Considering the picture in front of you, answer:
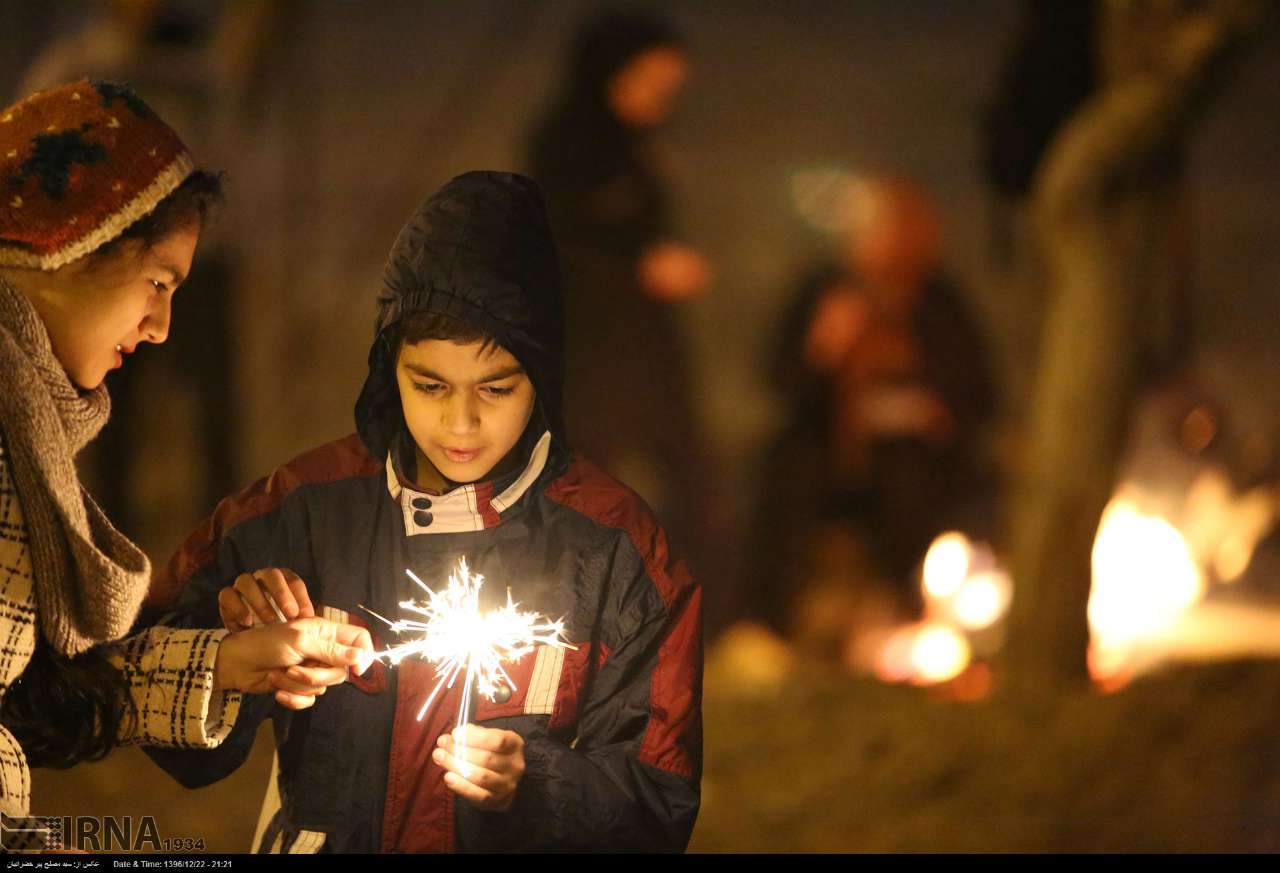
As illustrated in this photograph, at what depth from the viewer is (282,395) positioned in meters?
4.84

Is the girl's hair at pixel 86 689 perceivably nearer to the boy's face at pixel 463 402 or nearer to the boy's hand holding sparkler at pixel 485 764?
the boy's face at pixel 463 402

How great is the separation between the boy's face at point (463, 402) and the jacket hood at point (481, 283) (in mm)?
34

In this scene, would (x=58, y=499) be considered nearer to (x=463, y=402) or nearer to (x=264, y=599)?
(x=264, y=599)

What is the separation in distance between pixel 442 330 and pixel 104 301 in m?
0.57

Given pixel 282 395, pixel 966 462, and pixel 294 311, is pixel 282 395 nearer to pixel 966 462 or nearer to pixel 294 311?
pixel 294 311

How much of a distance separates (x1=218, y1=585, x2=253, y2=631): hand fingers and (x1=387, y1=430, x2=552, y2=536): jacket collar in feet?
0.99

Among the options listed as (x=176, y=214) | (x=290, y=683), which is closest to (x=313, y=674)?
(x=290, y=683)

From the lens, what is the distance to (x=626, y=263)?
412 centimetres

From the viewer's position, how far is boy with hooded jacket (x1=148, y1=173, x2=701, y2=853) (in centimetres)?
221

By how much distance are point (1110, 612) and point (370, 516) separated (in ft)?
13.7

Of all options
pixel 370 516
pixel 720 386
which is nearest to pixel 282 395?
pixel 720 386

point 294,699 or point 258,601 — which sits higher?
point 258,601

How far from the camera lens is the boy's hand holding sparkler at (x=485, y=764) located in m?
2.17

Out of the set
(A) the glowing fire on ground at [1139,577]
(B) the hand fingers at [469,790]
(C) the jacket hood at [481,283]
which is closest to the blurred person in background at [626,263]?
(C) the jacket hood at [481,283]
